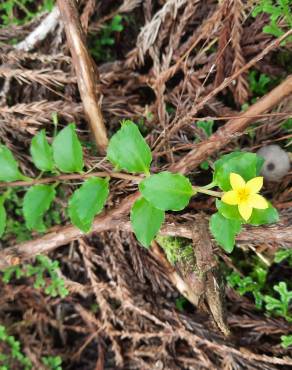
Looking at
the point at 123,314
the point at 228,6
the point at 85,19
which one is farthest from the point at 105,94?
the point at 123,314

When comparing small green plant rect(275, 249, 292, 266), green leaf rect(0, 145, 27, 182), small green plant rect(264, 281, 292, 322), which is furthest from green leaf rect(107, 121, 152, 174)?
small green plant rect(264, 281, 292, 322)

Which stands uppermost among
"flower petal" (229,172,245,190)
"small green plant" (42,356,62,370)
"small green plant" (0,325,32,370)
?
"flower petal" (229,172,245,190)

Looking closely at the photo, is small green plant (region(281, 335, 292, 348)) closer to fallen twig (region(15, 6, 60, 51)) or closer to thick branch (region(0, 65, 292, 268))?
thick branch (region(0, 65, 292, 268))

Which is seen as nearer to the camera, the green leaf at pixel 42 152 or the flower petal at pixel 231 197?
the flower petal at pixel 231 197

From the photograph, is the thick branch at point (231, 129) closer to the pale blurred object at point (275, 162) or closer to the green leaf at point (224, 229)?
the pale blurred object at point (275, 162)

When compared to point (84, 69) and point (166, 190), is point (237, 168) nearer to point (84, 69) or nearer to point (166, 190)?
point (166, 190)

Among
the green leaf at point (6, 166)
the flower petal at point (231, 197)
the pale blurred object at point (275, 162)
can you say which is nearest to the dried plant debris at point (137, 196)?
the pale blurred object at point (275, 162)
